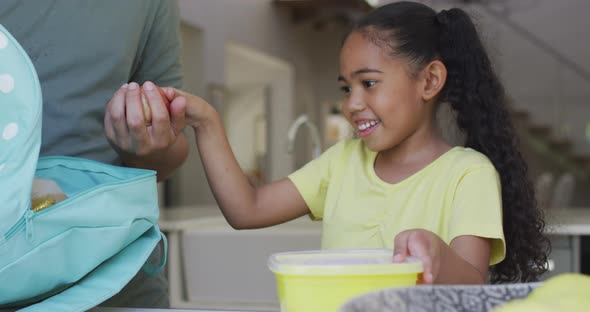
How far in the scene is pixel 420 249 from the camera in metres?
0.53

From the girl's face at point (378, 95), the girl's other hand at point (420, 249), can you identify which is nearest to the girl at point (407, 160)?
the girl's face at point (378, 95)

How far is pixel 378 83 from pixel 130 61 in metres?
0.32

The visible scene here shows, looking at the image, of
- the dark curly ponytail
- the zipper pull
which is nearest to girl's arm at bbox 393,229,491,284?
the dark curly ponytail

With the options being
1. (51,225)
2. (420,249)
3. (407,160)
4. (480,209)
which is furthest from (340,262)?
(407,160)

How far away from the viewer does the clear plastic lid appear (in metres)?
0.46

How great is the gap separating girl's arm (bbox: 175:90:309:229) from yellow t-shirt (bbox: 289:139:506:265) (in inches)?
1.1

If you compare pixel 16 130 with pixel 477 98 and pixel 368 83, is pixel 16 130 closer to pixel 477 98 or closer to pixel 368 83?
pixel 368 83

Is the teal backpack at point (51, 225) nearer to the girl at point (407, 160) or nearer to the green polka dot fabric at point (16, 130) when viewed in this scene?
the green polka dot fabric at point (16, 130)

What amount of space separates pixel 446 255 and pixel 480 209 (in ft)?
0.64

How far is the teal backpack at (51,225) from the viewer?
1.74 feet

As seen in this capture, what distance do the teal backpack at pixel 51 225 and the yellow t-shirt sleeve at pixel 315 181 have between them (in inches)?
16.9

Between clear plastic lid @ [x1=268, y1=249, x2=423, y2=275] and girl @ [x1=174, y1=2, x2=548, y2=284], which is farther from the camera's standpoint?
girl @ [x1=174, y1=2, x2=548, y2=284]

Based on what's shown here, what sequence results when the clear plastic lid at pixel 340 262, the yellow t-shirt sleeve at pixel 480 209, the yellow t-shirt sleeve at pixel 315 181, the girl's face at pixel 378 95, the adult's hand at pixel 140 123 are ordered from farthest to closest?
1. the yellow t-shirt sleeve at pixel 315 181
2. the girl's face at pixel 378 95
3. the yellow t-shirt sleeve at pixel 480 209
4. the adult's hand at pixel 140 123
5. the clear plastic lid at pixel 340 262

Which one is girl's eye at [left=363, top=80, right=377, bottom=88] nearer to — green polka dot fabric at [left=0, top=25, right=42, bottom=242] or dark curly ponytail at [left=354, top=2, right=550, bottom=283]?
dark curly ponytail at [left=354, top=2, right=550, bottom=283]
